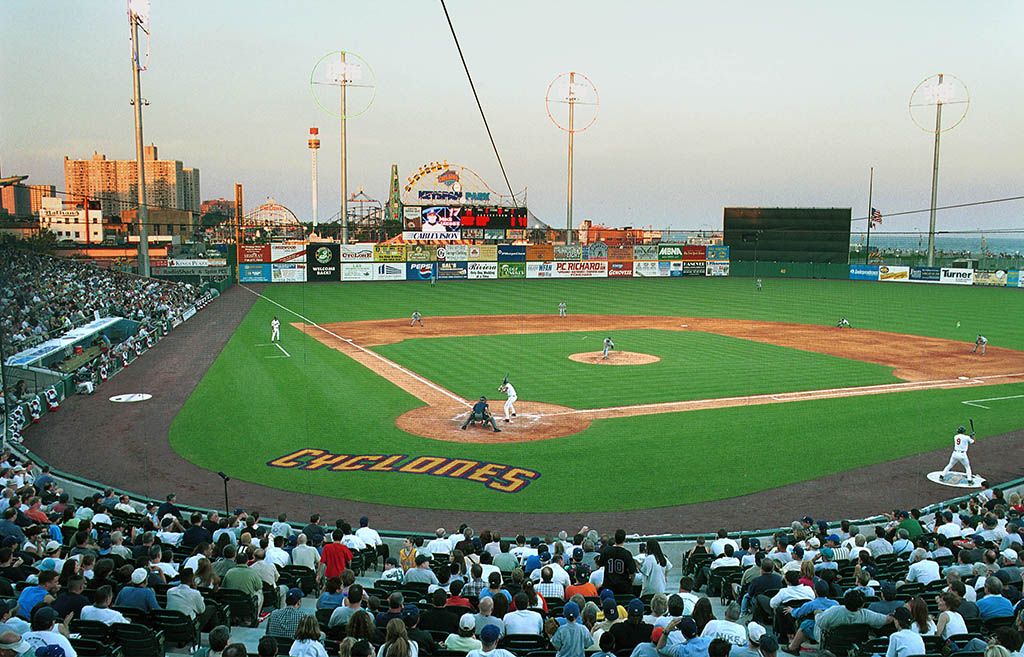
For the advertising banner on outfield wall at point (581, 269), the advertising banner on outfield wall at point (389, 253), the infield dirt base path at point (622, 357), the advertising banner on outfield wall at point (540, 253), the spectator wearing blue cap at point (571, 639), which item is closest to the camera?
the spectator wearing blue cap at point (571, 639)

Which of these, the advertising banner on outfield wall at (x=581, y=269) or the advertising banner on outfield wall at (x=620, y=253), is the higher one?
the advertising banner on outfield wall at (x=620, y=253)

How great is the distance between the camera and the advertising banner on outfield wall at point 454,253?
78650 mm

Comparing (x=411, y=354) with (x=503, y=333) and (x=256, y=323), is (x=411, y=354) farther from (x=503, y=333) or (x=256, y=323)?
(x=256, y=323)

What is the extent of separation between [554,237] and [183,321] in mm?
101420

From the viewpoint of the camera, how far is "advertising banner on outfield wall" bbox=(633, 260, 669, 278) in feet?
287

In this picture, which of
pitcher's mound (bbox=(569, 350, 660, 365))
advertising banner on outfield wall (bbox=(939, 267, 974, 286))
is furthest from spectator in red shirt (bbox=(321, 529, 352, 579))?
advertising banner on outfield wall (bbox=(939, 267, 974, 286))

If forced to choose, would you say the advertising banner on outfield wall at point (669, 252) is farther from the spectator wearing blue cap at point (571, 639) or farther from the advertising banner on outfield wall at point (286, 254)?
the spectator wearing blue cap at point (571, 639)

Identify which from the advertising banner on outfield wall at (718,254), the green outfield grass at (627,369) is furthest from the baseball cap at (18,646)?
the advertising banner on outfield wall at (718,254)

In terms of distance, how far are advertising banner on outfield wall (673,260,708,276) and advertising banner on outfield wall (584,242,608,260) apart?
996cm

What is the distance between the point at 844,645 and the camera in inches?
297

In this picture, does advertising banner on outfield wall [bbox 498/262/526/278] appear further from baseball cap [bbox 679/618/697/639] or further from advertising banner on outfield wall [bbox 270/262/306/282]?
baseball cap [bbox 679/618/697/639]

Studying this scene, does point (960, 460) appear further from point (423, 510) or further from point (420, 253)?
point (420, 253)

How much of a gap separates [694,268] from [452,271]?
29278mm

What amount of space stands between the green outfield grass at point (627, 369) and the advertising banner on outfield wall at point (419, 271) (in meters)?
38.2
